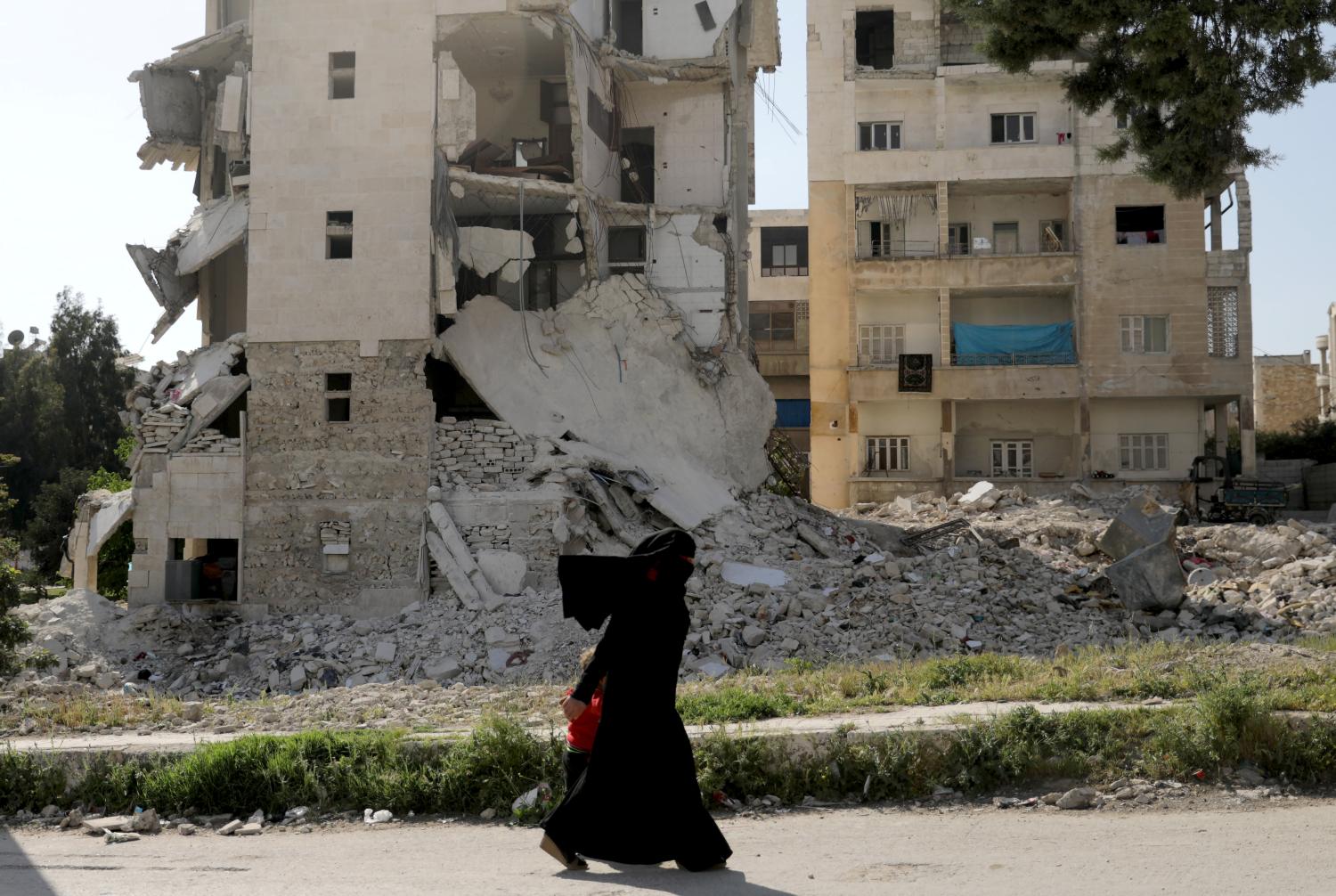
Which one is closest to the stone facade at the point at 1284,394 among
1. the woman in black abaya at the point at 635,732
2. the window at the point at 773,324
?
the window at the point at 773,324

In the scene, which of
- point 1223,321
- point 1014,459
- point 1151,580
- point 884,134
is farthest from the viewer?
point 884,134

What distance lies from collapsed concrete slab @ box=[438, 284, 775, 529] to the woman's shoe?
50.9 feet

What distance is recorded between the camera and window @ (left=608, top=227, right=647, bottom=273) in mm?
26894

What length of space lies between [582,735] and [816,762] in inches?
72.6

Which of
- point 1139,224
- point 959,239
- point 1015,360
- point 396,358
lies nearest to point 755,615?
point 396,358

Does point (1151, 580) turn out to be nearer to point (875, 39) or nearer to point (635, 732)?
point (635, 732)

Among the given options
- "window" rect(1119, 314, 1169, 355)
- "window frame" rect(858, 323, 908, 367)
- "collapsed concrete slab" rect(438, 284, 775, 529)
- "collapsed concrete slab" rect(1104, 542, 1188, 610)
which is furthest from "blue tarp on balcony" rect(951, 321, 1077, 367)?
"collapsed concrete slab" rect(1104, 542, 1188, 610)

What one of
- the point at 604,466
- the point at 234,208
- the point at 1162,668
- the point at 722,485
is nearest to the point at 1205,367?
the point at 722,485

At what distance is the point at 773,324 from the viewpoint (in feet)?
144

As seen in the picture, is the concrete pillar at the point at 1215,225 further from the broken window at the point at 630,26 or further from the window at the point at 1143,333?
the broken window at the point at 630,26

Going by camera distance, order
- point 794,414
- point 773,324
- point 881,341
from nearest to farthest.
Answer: point 881,341
point 794,414
point 773,324

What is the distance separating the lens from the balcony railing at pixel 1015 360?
116 feet

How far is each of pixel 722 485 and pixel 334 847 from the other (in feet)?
58.5

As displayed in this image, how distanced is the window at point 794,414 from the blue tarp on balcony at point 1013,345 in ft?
27.4
